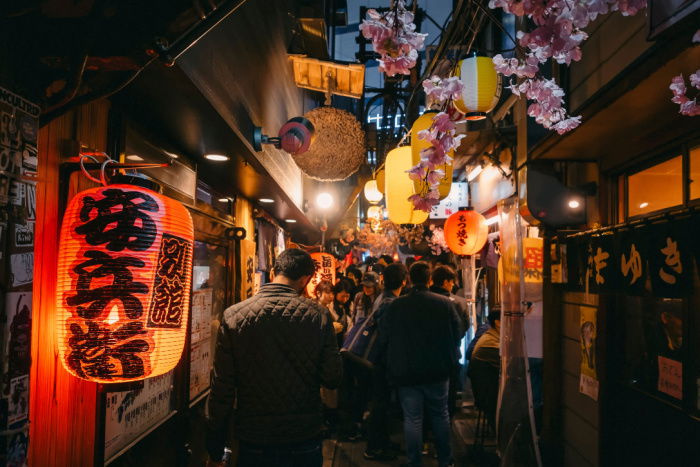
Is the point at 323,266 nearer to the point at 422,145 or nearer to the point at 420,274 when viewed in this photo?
the point at 420,274

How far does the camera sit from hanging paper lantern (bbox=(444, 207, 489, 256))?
11.4 meters

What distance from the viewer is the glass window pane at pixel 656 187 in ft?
18.1

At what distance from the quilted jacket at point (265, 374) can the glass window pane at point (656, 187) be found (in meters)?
4.52

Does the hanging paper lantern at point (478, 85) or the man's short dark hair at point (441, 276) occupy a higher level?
the hanging paper lantern at point (478, 85)

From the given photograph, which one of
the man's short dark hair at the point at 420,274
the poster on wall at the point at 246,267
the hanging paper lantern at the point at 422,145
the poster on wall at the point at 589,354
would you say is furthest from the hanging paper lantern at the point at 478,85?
the poster on wall at the point at 246,267

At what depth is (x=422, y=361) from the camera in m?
7.27

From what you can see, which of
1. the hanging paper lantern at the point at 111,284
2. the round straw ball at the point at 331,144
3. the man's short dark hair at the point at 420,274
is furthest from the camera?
the round straw ball at the point at 331,144

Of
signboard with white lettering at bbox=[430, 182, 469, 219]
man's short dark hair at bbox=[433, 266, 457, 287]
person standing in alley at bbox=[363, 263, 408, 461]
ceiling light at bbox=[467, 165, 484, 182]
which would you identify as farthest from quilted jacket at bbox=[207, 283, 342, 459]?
signboard with white lettering at bbox=[430, 182, 469, 219]

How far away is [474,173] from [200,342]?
1266cm

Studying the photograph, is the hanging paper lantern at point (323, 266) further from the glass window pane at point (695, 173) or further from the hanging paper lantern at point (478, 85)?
the glass window pane at point (695, 173)

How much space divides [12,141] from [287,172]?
1032 centimetres

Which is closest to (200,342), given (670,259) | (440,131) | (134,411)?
(134,411)

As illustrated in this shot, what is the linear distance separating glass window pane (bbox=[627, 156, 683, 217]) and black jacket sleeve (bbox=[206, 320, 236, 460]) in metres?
5.29

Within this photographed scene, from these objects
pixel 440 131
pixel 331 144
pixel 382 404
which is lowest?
pixel 382 404
